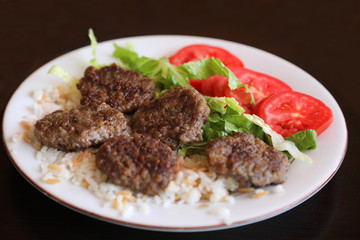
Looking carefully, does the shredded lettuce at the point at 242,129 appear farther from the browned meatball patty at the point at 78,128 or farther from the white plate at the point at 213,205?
the browned meatball patty at the point at 78,128

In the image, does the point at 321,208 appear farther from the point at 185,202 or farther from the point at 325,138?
the point at 185,202

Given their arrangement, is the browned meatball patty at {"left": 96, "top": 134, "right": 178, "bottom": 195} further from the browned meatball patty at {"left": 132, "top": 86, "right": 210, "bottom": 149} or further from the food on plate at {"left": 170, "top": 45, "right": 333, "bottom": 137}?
the food on plate at {"left": 170, "top": 45, "right": 333, "bottom": 137}

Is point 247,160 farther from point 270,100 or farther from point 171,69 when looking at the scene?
point 171,69

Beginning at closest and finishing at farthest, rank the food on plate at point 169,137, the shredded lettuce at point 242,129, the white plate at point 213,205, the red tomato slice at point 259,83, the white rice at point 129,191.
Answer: the white plate at point 213,205 → the white rice at point 129,191 → the food on plate at point 169,137 → the shredded lettuce at point 242,129 → the red tomato slice at point 259,83

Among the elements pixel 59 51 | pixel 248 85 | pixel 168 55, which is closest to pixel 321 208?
pixel 248 85

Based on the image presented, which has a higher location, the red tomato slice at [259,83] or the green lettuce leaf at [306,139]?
the red tomato slice at [259,83]

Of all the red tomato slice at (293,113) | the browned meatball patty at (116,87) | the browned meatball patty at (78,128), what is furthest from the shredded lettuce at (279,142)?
the browned meatball patty at (78,128)

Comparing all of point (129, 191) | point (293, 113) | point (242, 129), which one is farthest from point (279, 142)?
point (129, 191)

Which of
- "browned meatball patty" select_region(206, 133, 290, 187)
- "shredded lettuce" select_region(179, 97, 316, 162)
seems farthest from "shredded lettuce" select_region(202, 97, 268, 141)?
"browned meatball patty" select_region(206, 133, 290, 187)
